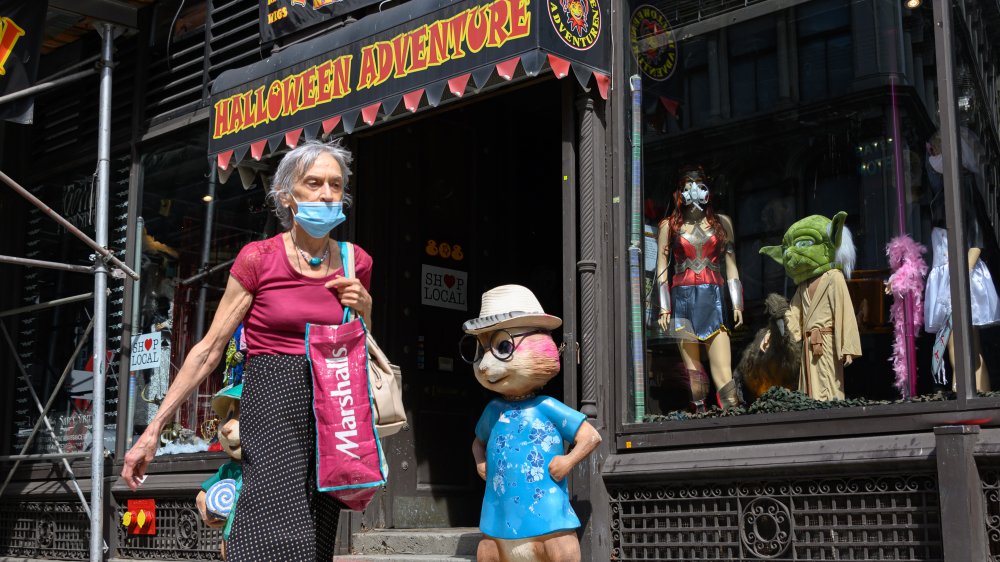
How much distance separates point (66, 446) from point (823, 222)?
699 cm

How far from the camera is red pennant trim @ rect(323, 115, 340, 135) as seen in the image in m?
7.25

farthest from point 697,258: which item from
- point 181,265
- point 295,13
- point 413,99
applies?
point 181,265

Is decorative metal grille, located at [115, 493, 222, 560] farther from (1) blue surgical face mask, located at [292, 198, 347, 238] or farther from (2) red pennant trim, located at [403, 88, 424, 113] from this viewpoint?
(1) blue surgical face mask, located at [292, 198, 347, 238]

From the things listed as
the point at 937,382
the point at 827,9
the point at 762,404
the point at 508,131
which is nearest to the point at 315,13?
the point at 508,131

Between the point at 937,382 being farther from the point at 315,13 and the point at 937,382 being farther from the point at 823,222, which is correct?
the point at 315,13

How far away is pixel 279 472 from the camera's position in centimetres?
362

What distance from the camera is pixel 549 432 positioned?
5.37 meters

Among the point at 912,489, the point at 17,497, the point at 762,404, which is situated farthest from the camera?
the point at 17,497

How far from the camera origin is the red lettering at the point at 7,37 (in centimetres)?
867

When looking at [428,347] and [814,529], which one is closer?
[814,529]

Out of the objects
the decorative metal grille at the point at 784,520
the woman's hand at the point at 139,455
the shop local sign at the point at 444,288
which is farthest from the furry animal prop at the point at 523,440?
the shop local sign at the point at 444,288

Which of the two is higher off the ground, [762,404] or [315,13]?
[315,13]

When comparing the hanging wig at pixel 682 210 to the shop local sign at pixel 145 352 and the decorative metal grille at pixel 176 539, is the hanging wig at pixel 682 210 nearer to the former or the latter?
the decorative metal grille at pixel 176 539

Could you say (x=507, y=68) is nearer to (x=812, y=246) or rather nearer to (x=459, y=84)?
(x=459, y=84)
